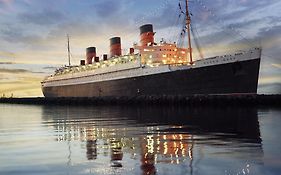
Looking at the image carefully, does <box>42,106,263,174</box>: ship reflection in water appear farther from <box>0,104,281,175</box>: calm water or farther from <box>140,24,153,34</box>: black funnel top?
<box>140,24,153,34</box>: black funnel top

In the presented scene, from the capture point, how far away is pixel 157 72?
5134 centimetres

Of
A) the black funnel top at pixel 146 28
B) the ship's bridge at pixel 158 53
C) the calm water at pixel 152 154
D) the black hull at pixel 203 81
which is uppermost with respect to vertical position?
the black funnel top at pixel 146 28

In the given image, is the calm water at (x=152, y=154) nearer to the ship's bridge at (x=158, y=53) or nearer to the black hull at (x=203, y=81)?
the black hull at (x=203, y=81)

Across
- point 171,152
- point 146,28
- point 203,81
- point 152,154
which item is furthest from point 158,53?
point 152,154

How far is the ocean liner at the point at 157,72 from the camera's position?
143ft

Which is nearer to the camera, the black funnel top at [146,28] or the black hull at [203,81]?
the black hull at [203,81]

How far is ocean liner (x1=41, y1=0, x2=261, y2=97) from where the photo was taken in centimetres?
4347

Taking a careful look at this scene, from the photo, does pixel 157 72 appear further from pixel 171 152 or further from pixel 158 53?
pixel 171 152

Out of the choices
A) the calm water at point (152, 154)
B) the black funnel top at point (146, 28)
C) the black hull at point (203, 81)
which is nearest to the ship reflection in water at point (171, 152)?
the calm water at point (152, 154)

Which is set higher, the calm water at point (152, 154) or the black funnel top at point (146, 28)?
the black funnel top at point (146, 28)

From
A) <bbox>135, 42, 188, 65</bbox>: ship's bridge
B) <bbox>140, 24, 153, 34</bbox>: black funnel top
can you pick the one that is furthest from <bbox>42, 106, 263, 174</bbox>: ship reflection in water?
<bbox>140, 24, 153, 34</bbox>: black funnel top

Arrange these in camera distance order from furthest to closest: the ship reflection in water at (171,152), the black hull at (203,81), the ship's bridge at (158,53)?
the ship's bridge at (158,53) < the black hull at (203,81) < the ship reflection in water at (171,152)

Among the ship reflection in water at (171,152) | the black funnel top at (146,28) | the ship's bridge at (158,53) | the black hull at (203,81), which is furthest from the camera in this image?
the black funnel top at (146,28)

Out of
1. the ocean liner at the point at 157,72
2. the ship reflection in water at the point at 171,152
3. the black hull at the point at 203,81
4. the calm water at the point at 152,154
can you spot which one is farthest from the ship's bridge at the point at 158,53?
the calm water at the point at 152,154
